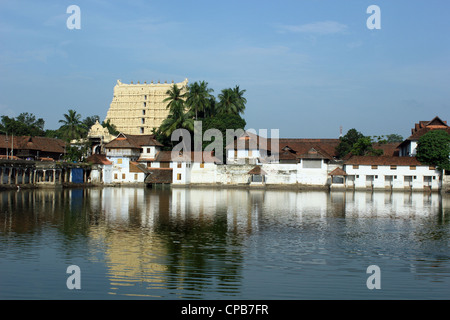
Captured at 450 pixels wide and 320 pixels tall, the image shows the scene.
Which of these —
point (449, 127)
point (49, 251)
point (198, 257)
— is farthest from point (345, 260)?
point (449, 127)

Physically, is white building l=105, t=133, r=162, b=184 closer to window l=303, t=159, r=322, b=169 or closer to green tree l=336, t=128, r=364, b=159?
window l=303, t=159, r=322, b=169

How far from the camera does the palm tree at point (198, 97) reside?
7069 cm

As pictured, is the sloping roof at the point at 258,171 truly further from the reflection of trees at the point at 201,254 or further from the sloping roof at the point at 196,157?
the reflection of trees at the point at 201,254

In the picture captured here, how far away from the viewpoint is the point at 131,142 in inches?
2685

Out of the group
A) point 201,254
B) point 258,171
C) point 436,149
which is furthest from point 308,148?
point 201,254

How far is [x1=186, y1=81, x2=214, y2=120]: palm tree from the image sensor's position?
232ft

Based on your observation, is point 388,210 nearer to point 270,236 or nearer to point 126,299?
point 270,236

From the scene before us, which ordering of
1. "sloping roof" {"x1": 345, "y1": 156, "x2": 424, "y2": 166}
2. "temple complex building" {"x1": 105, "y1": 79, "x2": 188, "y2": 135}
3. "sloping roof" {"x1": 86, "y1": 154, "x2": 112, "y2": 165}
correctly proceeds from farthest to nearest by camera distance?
1. "temple complex building" {"x1": 105, "y1": 79, "x2": 188, "y2": 135}
2. "sloping roof" {"x1": 86, "y1": 154, "x2": 112, "y2": 165}
3. "sloping roof" {"x1": 345, "y1": 156, "x2": 424, "y2": 166}

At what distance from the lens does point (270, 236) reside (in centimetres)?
2059

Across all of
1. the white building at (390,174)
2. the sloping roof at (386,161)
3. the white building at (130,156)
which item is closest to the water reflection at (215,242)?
the white building at (390,174)

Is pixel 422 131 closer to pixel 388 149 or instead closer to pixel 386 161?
pixel 386 161

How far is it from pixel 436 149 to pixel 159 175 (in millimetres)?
35443

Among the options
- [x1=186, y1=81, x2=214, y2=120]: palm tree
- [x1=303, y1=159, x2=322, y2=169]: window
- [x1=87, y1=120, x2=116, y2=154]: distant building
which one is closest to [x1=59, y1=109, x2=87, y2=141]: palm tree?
[x1=87, y1=120, x2=116, y2=154]: distant building

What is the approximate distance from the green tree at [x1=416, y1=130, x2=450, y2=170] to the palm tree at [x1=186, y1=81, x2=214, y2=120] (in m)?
31.2
